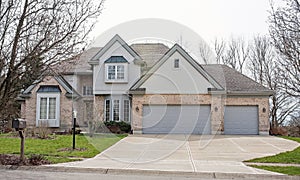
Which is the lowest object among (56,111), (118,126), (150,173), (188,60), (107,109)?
(150,173)

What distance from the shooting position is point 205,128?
77.5ft

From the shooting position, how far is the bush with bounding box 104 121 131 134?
24.4 m

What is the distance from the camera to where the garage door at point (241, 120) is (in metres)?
24.0

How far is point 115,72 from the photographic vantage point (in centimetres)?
2681

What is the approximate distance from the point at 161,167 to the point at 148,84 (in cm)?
1329

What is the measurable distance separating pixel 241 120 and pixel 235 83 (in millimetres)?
2963

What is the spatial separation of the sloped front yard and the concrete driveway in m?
0.58

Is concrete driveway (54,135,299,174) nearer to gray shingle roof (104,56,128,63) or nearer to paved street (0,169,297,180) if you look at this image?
paved street (0,169,297,180)

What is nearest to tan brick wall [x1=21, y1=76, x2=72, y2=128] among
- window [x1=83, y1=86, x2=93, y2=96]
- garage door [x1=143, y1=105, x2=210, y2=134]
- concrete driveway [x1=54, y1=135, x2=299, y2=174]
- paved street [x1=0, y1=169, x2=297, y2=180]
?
window [x1=83, y1=86, x2=93, y2=96]

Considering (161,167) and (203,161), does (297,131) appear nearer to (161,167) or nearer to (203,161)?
(203,161)

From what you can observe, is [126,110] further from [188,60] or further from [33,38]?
[33,38]

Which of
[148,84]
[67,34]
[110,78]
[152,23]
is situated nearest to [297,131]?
[148,84]

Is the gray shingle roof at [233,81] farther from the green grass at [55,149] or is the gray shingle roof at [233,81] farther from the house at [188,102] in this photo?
the green grass at [55,149]

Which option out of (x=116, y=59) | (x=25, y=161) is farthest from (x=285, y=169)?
(x=116, y=59)
